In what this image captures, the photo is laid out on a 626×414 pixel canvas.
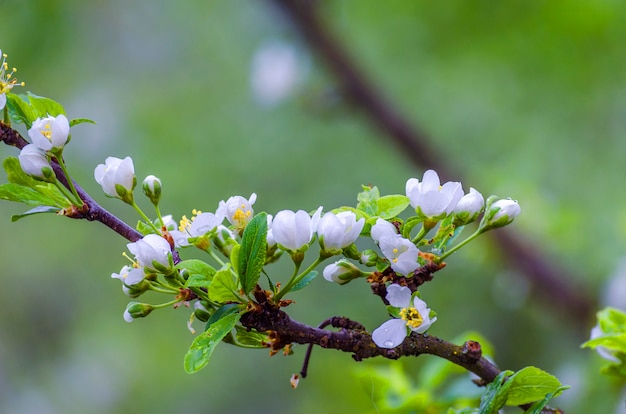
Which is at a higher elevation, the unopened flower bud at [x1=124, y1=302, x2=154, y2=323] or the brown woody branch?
the brown woody branch

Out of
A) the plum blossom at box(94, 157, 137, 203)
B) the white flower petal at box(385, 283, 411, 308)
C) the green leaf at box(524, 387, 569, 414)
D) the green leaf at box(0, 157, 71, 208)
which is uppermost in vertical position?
the green leaf at box(524, 387, 569, 414)

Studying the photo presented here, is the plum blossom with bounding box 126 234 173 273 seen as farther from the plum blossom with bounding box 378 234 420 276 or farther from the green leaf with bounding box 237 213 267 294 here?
the plum blossom with bounding box 378 234 420 276

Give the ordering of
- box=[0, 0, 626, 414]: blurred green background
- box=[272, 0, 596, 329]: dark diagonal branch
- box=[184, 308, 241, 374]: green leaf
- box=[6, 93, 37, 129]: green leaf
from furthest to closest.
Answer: box=[0, 0, 626, 414]: blurred green background → box=[272, 0, 596, 329]: dark diagonal branch → box=[6, 93, 37, 129]: green leaf → box=[184, 308, 241, 374]: green leaf

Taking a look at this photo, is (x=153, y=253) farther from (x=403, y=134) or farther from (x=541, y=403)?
(x=403, y=134)

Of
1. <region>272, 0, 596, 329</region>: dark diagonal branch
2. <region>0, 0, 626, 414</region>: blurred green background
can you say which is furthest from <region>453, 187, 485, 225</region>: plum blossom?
<region>272, 0, 596, 329</region>: dark diagonal branch

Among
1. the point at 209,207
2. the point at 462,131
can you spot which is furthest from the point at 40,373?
the point at 462,131

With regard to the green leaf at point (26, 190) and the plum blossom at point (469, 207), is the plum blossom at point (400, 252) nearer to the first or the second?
the plum blossom at point (469, 207)
